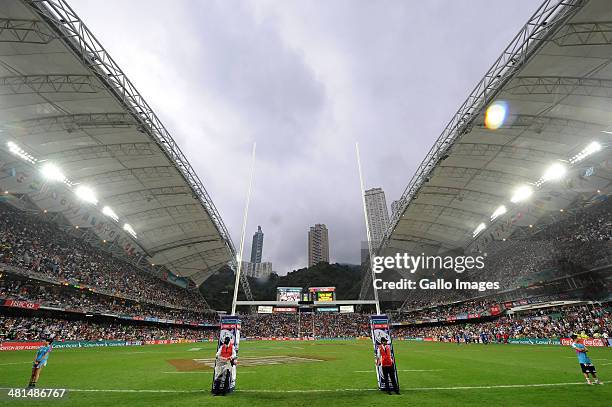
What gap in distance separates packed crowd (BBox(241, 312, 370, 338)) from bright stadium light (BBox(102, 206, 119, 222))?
41.9 metres

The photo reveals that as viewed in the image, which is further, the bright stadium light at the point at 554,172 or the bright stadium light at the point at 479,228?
the bright stadium light at the point at 479,228

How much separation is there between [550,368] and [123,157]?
37.3 m

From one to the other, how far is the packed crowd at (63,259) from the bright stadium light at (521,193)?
55736mm

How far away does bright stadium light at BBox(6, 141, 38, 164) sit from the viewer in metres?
28.7

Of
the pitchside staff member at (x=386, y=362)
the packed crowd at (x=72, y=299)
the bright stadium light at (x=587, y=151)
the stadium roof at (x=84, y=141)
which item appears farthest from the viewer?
the packed crowd at (x=72, y=299)

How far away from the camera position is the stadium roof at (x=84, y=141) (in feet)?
64.8

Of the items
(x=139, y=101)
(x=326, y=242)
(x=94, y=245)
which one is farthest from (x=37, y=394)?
(x=326, y=242)

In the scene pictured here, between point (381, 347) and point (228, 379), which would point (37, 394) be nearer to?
point (228, 379)

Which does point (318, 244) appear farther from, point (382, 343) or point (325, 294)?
point (382, 343)

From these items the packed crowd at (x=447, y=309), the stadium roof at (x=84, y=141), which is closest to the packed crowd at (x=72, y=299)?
the stadium roof at (x=84, y=141)

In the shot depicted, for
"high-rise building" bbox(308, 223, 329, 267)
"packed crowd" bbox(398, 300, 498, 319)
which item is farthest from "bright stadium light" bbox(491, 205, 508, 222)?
"high-rise building" bbox(308, 223, 329, 267)

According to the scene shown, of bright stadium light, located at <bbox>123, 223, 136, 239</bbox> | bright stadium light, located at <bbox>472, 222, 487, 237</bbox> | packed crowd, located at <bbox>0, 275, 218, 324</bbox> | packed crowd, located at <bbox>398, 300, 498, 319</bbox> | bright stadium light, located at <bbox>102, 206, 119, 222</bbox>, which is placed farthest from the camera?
packed crowd, located at <bbox>398, 300, 498, 319</bbox>

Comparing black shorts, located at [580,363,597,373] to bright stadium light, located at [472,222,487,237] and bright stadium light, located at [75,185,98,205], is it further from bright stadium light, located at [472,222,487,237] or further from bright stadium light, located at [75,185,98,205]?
bright stadium light, located at [75,185,98,205]

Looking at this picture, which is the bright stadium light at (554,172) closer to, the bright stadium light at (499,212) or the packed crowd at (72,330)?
the bright stadium light at (499,212)
